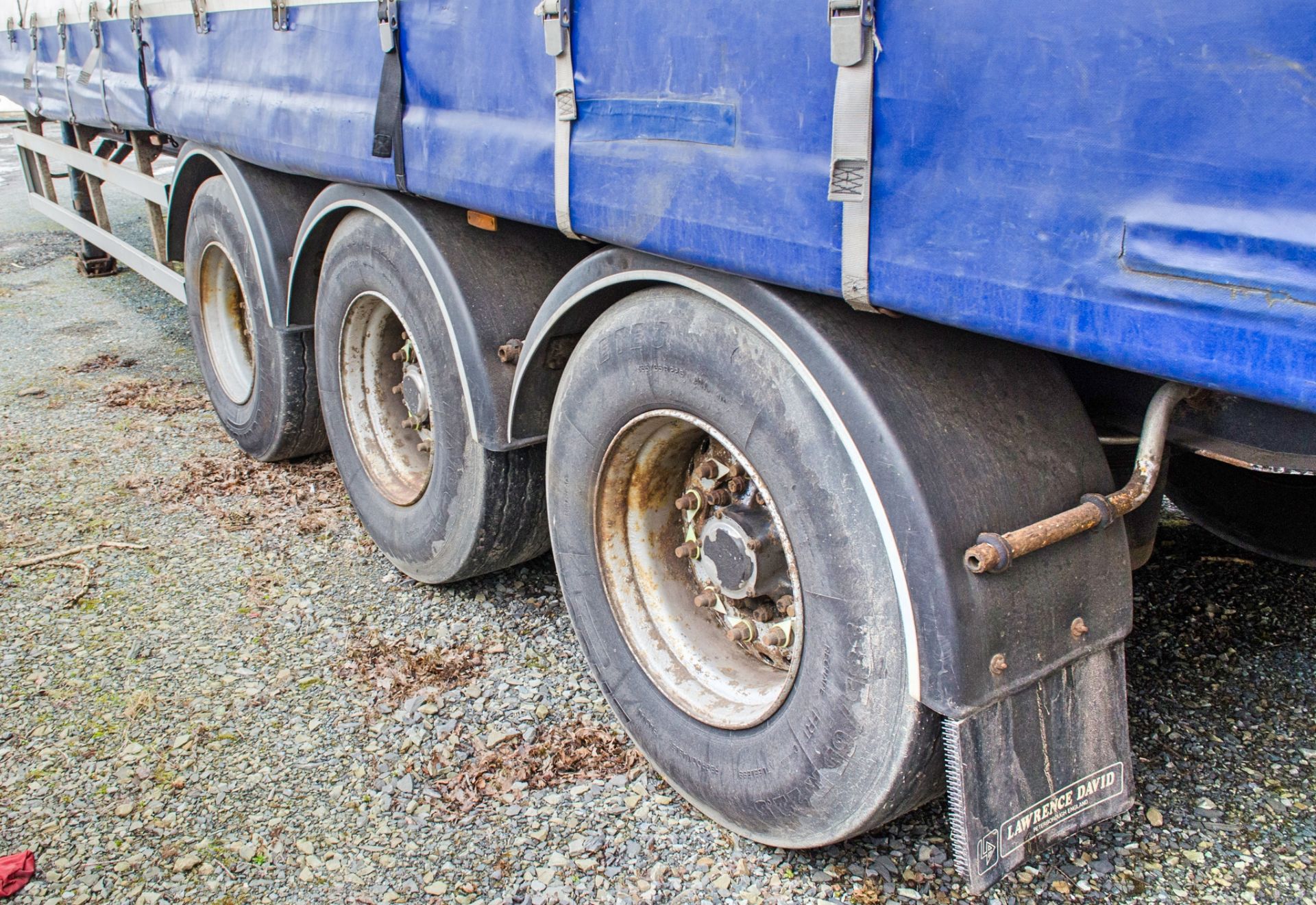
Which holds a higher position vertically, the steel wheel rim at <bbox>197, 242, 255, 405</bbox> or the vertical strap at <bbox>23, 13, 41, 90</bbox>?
the vertical strap at <bbox>23, 13, 41, 90</bbox>

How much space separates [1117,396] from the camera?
199 cm

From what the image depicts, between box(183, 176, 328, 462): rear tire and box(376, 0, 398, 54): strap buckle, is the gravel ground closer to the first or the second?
box(183, 176, 328, 462): rear tire

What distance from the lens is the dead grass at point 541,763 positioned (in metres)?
2.36

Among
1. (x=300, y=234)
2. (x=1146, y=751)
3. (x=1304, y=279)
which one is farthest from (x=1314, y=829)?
(x=300, y=234)

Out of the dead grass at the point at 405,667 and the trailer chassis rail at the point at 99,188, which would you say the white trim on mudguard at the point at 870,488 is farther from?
the trailer chassis rail at the point at 99,188

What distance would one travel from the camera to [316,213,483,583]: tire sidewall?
2.78m

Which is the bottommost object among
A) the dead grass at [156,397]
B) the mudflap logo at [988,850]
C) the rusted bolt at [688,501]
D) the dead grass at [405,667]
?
the dead grass at [405,667]

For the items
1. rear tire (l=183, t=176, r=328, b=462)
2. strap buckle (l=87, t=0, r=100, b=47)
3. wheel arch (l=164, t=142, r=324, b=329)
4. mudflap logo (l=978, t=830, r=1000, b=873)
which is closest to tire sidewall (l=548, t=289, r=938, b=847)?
mudflap logo (l=978, t=830, r=1000, b=873)

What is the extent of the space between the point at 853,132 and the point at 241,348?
3.61 meters

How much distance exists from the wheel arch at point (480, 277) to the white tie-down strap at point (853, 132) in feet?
3.98

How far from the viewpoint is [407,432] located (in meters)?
3.50

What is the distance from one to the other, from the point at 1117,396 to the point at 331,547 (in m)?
2.47

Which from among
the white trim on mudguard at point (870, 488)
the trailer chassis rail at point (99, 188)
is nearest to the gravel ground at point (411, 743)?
the white trim on mudguard at point (870, 488)

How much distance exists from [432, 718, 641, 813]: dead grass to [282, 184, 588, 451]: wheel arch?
691 mm
